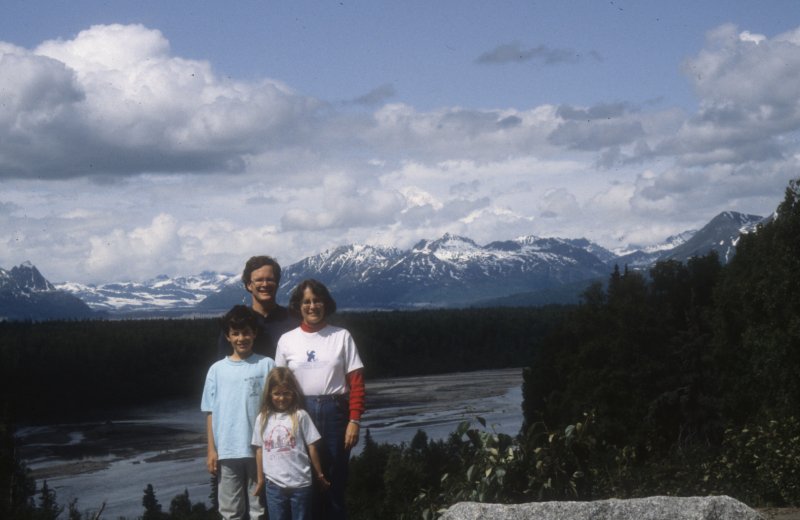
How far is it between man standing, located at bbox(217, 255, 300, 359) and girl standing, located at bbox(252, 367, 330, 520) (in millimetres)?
591

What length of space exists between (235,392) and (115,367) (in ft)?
315

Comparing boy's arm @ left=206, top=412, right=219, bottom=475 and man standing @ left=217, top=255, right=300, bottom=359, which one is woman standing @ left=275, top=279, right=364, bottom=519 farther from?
boy's arm @ left=206, top=412, right=219, bottom=475

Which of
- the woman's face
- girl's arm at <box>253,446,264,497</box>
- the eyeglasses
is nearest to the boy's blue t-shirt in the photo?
girl's arm at <box>253,446,264,497</box>

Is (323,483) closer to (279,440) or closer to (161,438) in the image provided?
(279,440)

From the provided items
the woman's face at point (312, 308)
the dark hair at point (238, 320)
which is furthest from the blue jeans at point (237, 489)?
the woman's face at point (312, 308)

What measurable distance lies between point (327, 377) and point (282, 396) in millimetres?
386

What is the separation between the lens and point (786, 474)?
35.2 feet

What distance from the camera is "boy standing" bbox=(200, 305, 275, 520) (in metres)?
7.29

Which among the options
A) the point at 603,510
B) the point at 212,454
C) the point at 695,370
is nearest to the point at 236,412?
the point at 212,454

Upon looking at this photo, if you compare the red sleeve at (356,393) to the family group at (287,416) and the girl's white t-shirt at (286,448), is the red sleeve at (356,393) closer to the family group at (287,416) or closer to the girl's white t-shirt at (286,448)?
the family group at (287,416)

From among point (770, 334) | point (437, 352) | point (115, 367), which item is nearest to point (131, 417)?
point (115, 367)

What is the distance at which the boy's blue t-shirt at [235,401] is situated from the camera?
728 centimetres

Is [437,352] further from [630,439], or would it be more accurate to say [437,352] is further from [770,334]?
[770,334]

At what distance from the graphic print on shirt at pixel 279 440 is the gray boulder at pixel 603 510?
50.5 inches
